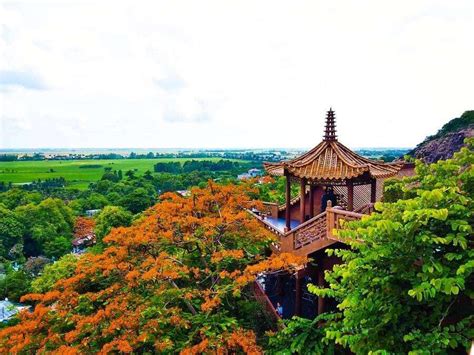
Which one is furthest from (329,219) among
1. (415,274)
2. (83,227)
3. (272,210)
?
(83,227)

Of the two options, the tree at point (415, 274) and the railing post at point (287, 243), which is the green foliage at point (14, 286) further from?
the tree at point (415, 274)

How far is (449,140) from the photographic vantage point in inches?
2778

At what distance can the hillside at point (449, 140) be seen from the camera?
65.8 m

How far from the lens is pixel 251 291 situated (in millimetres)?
12977

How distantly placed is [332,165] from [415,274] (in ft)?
21.0

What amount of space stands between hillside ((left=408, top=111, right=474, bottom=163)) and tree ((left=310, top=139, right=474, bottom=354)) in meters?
57.1

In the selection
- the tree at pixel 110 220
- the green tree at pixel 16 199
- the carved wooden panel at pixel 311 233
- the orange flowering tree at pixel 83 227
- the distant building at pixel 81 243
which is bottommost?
the distant building at pixel 81 243

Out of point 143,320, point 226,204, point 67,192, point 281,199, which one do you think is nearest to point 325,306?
point 226,204

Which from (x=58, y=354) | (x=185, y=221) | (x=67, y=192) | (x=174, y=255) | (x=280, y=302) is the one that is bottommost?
(x=67, y=192)

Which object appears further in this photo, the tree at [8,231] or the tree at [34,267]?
A: the tree at [8,231]

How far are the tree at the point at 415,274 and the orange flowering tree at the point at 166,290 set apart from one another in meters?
3.51

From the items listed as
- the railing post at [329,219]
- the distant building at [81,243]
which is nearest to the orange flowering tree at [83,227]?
the distant building at [81,243]

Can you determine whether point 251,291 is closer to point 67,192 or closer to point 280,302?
point 280,302

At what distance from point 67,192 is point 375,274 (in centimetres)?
11095
